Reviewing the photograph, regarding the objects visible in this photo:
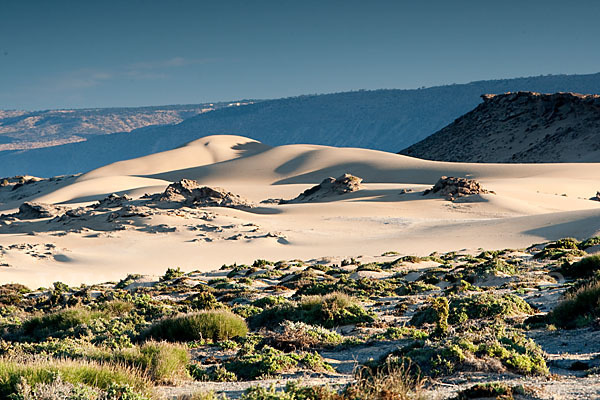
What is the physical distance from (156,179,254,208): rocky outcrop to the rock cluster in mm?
13742

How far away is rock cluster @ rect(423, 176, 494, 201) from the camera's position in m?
43.1

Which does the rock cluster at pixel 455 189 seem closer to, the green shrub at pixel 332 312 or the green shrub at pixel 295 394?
the green shrub at pixel 332 312

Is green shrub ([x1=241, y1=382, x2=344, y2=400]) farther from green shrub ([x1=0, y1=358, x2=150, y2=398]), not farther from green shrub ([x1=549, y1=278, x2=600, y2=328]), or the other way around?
green shrub ([x1=549, y1=278, x2=600, y2=328])

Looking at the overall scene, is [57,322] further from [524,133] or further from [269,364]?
[524,133]

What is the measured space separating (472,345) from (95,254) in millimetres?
24026

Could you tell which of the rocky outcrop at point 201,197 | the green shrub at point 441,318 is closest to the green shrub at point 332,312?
the green shrub at point 441,318

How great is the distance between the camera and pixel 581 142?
8900 cm

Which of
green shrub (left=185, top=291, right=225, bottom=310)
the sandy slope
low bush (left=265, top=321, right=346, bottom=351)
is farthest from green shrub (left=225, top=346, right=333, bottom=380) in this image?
the sandy slope

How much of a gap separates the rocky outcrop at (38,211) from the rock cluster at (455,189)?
27.2 m

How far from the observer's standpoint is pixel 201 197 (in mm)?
43969

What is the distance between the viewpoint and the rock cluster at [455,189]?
43.1 meters

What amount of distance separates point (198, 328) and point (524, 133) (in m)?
98.1

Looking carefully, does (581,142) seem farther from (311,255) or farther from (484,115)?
(311,255)

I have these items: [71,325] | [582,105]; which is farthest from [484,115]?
[71,325]
